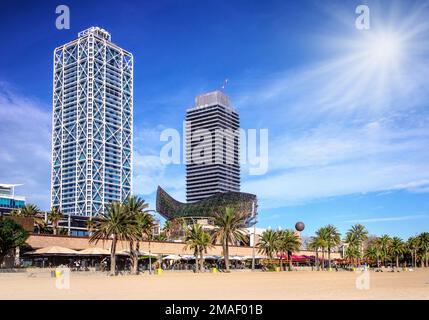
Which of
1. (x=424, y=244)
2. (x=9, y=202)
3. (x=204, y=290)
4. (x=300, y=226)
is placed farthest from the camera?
(x=9, y=202)

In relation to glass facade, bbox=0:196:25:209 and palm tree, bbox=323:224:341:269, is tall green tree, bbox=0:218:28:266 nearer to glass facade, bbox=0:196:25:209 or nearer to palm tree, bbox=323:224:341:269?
palm tree, bbox=323:224:341:269

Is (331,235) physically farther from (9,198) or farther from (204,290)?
(9,198)

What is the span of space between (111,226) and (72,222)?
371 ft

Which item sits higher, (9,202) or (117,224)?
(9,202)

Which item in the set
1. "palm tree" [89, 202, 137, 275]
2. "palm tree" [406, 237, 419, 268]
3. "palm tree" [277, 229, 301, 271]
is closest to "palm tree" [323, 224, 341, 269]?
"palm tree" [277, 229, 301, 271]

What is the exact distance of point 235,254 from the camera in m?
103

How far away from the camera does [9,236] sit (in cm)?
5384

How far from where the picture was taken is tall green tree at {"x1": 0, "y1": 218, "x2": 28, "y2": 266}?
53094mm

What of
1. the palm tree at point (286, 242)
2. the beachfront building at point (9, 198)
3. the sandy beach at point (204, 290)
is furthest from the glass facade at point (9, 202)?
the sandy beach at point (204, 290)

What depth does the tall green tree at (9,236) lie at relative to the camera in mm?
53094

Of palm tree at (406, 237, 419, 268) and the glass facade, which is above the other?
the glass facade

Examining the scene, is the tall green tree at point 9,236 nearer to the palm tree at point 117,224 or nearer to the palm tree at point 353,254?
the palm tree at point 117,224

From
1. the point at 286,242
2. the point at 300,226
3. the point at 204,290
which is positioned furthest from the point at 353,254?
the point at 204,290
